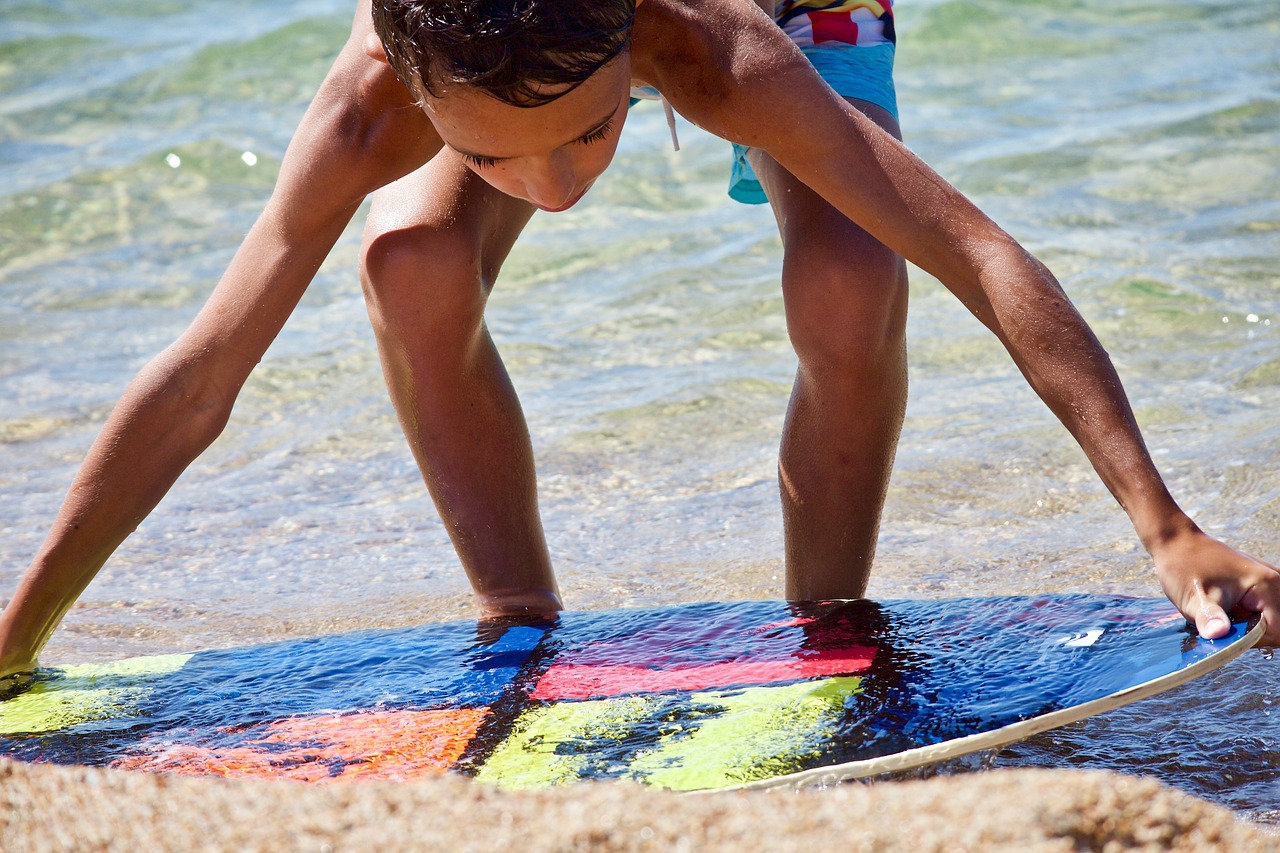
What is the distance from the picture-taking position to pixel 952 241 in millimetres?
1853

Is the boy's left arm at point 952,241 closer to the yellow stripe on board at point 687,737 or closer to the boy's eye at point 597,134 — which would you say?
the boy's eye at point 597,134

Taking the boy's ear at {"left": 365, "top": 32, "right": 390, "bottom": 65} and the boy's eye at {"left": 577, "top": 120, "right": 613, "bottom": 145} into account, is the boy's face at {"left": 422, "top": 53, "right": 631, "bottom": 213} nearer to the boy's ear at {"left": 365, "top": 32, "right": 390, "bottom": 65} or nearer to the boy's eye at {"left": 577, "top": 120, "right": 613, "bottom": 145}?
the boy's eye at {"left": 577, "top": 120, "right": 613, "bottom": 145}

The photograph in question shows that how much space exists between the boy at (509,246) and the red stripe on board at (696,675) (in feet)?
1.20

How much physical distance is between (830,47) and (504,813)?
5.45 feet

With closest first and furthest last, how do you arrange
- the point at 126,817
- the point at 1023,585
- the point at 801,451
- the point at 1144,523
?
the point at 126,817
the point at 1144,523
the point at 801,451
the point at 1023,585

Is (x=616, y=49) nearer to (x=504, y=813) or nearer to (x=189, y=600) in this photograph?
(x=504, y=813)

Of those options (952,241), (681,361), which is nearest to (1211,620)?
(952,241)

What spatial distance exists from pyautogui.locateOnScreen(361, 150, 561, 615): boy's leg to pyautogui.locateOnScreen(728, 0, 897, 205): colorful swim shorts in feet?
1.80

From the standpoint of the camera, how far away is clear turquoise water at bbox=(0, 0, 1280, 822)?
2.87 meters

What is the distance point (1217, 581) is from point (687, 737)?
→ 0.74m

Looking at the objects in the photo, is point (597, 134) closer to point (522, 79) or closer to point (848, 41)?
point (522, 79)

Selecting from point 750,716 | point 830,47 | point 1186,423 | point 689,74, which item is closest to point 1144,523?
point 750,716

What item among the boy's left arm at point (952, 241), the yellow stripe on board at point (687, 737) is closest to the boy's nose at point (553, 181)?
the boy's left arm at point (952, 241)

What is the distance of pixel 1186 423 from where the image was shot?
352cm
